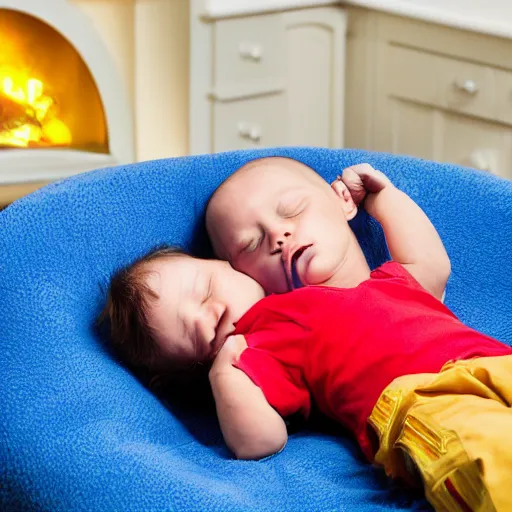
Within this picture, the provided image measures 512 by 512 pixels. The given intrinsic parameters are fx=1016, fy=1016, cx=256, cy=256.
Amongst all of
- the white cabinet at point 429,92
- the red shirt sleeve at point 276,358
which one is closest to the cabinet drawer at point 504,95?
the white cabinet at point 429,92

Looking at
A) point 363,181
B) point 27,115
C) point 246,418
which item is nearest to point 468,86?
point 363,181

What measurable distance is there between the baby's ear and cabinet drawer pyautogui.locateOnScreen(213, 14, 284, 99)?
92 cm

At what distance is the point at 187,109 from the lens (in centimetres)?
217

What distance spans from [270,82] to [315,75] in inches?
5.5

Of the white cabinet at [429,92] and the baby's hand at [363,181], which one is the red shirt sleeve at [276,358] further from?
the white cabinet at [429,92]

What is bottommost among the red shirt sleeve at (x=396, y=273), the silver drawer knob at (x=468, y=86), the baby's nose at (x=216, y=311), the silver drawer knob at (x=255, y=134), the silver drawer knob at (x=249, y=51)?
the silver drawer knob at (x=255, y=134)

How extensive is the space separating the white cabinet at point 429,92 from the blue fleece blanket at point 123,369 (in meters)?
0.68

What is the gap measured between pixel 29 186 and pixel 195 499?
4.51 ft

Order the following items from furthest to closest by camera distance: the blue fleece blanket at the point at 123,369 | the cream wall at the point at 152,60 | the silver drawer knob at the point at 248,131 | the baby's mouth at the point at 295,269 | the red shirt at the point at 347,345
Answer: the silver drawer knob at the point at 248,131 < the cream wall at the point at 152,60 < the baby's mouth at the point at 295,269 < the red shirt at the point at 347,345 < the blue fleece blanket at the point at 123,369

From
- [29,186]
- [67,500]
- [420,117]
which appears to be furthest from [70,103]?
[67,500]

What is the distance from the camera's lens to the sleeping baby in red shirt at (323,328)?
0.93m

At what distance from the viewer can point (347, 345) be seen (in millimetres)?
1070

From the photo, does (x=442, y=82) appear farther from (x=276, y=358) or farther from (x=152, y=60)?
(x=276, y=358)

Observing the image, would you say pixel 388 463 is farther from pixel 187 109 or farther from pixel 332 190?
pixel 187 109
